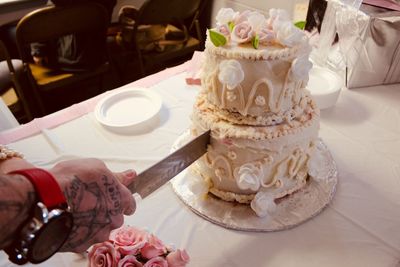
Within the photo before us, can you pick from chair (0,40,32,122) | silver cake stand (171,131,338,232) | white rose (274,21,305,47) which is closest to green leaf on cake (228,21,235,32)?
white rose (274,21,305,47)

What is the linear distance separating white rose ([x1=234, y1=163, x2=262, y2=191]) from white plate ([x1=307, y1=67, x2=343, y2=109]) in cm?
50

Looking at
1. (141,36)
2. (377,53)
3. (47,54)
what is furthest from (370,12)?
(47,54)

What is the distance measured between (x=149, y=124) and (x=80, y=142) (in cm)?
22

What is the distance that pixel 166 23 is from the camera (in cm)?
210

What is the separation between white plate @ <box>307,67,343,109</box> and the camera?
3.92ft

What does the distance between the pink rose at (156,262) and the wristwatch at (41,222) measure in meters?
0.18

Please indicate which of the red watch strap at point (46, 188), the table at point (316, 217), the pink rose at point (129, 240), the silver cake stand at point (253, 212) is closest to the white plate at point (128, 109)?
the table at point (316, 217)

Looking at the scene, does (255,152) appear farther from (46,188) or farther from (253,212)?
(46,188)

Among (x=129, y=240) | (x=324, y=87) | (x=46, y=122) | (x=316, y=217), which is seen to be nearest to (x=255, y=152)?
(x=316, y=217)

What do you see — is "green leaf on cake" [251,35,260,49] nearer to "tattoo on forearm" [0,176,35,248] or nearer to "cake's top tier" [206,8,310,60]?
"cake's top tier" [206,8,310,60]

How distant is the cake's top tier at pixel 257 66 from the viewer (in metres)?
0.75

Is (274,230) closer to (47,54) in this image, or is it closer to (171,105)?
(171,105)

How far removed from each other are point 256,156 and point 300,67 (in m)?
0.22

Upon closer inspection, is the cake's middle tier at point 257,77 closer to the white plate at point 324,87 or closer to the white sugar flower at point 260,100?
the white sugar flower at point 260,100
